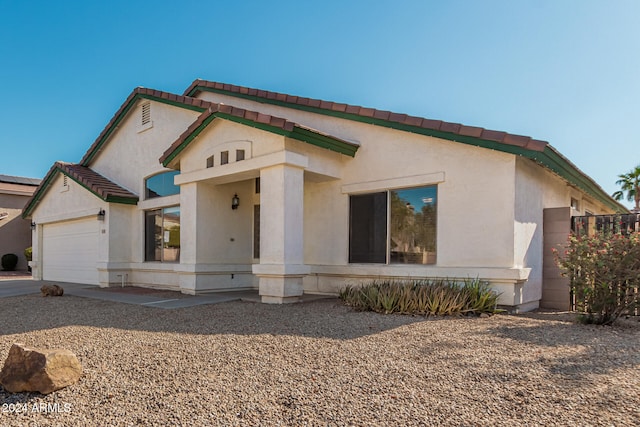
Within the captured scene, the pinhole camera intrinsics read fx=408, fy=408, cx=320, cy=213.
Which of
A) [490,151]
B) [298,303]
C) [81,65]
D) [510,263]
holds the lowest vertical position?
[298,303]

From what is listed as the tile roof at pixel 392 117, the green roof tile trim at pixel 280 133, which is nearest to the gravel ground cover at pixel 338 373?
the tile roof at pixel 392 117

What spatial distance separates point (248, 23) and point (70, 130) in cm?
1414

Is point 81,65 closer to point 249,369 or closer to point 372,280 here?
point 372,280

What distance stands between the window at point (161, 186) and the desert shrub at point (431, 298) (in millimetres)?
7386

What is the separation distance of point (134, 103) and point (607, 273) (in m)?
14.5

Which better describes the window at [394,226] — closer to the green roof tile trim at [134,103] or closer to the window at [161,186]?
the green roof tile trim at [134,103]

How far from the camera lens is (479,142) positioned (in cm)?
802

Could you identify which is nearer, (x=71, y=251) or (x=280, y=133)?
(x=280, y=133)

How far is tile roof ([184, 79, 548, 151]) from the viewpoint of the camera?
7.57 metres

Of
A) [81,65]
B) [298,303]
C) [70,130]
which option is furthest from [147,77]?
[298,303]

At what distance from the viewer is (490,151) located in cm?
810

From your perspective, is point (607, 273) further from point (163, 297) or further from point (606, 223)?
point (163, 297)

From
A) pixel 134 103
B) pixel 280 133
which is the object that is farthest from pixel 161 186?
pixel 280 133

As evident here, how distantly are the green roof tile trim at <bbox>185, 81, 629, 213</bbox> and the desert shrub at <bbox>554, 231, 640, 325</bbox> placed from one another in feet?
6.14
